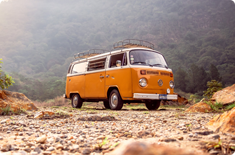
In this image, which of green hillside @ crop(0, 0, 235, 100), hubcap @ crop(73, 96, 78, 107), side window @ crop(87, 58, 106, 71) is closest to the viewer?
side window @ crop(87, 58, 106, 71)

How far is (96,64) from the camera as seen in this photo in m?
9.89

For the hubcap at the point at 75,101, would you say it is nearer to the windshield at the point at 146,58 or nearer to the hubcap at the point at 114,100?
the hubcap at the point at 114,100

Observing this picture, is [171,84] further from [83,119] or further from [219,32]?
[219,32]

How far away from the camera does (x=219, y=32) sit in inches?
3086

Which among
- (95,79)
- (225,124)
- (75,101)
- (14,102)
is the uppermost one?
(95,79)

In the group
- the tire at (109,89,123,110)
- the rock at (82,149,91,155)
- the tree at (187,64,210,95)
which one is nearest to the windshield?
the tire at (109,89,123,110)

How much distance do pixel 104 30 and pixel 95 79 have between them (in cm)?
10294

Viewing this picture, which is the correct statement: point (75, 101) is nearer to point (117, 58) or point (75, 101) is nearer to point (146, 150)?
point (117, 58)

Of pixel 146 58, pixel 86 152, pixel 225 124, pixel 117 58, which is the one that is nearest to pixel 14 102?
pixel 117 58

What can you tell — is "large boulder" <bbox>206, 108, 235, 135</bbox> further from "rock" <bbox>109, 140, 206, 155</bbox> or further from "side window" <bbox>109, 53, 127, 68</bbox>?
"side window" <bbox>109, 53, 127, 68</bbox>

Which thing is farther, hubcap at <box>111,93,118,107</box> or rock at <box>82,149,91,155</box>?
hubcap at <box>111,93,118,107</box>

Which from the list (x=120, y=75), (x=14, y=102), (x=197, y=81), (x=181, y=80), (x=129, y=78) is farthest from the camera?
(x=181, y=80)

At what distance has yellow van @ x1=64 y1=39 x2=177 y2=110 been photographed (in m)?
7.89

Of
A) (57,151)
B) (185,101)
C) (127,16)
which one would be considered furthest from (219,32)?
(57,151)
